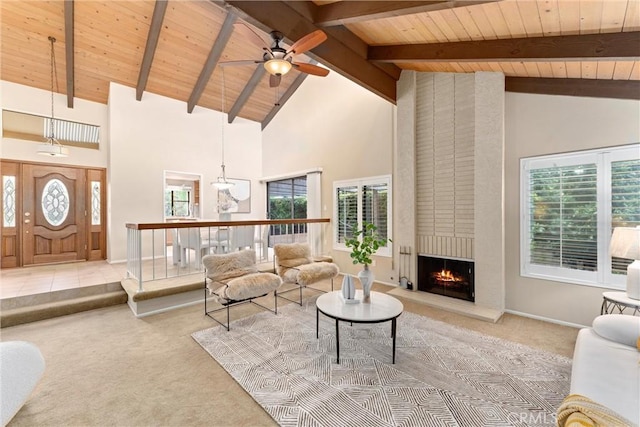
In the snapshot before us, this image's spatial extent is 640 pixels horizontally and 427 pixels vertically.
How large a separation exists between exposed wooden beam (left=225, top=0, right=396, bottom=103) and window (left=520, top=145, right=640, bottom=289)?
240 centimetres

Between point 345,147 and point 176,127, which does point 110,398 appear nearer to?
point 345,147

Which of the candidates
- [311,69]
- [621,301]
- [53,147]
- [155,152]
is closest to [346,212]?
[311,69]

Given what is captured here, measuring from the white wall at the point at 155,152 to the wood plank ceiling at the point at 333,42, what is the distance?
39 cm

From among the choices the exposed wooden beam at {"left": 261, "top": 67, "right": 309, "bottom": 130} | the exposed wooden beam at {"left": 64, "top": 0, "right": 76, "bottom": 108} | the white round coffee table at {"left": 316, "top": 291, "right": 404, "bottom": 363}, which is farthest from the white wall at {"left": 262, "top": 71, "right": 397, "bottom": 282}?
the exposed wooden beam at {"left": 64, "top": 0, "right": 76, "bottom": 108}

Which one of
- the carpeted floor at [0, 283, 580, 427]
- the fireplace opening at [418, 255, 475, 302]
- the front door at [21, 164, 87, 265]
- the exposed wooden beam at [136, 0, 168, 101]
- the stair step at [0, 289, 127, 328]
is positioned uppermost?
the exposed wooden beam at [136, 0, 168, 101]

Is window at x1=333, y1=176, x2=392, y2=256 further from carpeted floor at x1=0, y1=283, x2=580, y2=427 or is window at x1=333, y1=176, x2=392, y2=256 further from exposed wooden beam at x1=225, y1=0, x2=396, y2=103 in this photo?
carpeted floor at x1=0, y1=283, x2=580, y2=427

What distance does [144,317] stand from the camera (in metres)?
3.50

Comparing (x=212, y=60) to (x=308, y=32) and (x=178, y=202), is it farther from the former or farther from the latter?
(x=178, y=202)

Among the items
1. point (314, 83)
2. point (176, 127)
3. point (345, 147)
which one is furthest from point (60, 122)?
point (345, 147)

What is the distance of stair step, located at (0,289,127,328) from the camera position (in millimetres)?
3287

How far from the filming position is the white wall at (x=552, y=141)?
2951mm

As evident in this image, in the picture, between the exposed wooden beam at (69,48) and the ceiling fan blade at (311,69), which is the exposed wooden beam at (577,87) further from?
the exposed wooden beam at (69,48)

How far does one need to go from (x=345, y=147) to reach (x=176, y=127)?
4.25 metres

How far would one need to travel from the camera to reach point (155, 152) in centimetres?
627
